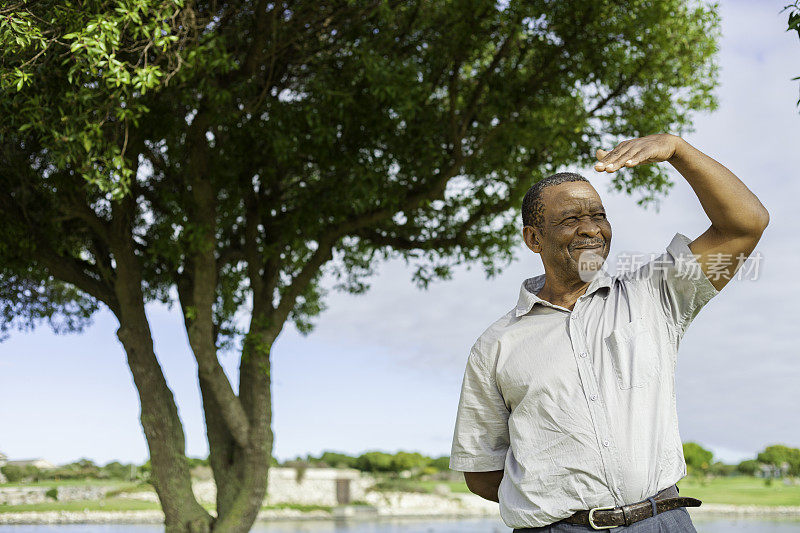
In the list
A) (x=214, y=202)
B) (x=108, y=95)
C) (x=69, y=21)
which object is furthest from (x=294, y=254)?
(x=69, y=21)

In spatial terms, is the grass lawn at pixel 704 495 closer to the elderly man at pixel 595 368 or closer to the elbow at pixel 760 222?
the elderly man at pixel 595 368

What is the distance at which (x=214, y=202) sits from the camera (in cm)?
821

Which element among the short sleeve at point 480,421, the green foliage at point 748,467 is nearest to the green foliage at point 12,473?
the short sleeve at point 480,421

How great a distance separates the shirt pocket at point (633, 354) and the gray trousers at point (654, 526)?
36 centimetres

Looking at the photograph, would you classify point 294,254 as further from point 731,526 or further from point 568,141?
point 731,526

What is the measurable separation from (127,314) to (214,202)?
1.61 meters

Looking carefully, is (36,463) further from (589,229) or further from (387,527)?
(589,229)

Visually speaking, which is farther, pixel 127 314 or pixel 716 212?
pixel 127 314

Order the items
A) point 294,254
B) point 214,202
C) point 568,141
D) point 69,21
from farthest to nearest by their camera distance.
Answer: point 294,254, point 568,141, point 214,202, point 69,21

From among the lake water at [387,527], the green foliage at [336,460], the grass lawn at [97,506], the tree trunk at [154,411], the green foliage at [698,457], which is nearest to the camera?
the tree trunk at [154,411]

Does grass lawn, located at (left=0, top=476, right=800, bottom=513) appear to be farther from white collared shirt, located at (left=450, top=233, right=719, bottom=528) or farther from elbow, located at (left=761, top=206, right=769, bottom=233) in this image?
elbow, located at (left=761, top=206, right=769, bottom=233)

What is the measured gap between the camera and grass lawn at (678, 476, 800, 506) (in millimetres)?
40250

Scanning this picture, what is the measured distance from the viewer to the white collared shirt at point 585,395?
2.02 metres

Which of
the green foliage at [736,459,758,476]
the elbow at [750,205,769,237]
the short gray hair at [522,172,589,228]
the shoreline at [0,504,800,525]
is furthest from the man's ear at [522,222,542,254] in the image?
the green foliage at [736,459,758,476]
